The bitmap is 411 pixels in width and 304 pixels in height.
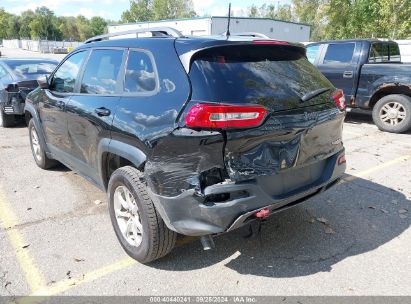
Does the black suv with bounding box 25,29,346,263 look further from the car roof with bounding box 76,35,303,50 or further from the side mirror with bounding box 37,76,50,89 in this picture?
the side mirror with bounding box 37,76,50,89

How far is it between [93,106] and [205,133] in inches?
58.8

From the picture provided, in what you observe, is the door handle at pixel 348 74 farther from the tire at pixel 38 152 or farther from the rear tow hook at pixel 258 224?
the tire at pixel 38 152

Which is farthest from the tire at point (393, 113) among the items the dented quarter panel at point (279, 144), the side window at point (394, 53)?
the dented quarter panel at point (279, 144)

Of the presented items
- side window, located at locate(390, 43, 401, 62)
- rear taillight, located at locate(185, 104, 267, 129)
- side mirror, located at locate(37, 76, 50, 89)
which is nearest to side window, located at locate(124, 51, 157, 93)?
rear taillight, located at locate(185, 104, 267, 129)

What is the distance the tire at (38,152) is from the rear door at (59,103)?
1.39ft

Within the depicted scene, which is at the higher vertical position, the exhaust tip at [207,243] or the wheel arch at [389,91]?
the wheel arch at [389,91]

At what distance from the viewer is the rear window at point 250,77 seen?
2609mm

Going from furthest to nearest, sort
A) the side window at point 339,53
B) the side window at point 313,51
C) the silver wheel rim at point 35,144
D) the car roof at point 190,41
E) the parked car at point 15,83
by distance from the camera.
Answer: the side window at point 313,51 < the side window at point 339,53 < the parked car at point 15,83 < the silver wheel rim at point 35,144 < the car roof at point 190,41

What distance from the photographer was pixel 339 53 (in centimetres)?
869

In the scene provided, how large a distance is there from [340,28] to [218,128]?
3135 cm

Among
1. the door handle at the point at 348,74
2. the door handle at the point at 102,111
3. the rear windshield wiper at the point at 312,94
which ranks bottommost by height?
the door handle at the point at 102,111

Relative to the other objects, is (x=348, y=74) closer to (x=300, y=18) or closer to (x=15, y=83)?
(x=15, y=83)

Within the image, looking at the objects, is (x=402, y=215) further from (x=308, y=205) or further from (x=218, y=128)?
(x=218, y=128)

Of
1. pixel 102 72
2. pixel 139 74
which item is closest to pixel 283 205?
pixel 139 74
